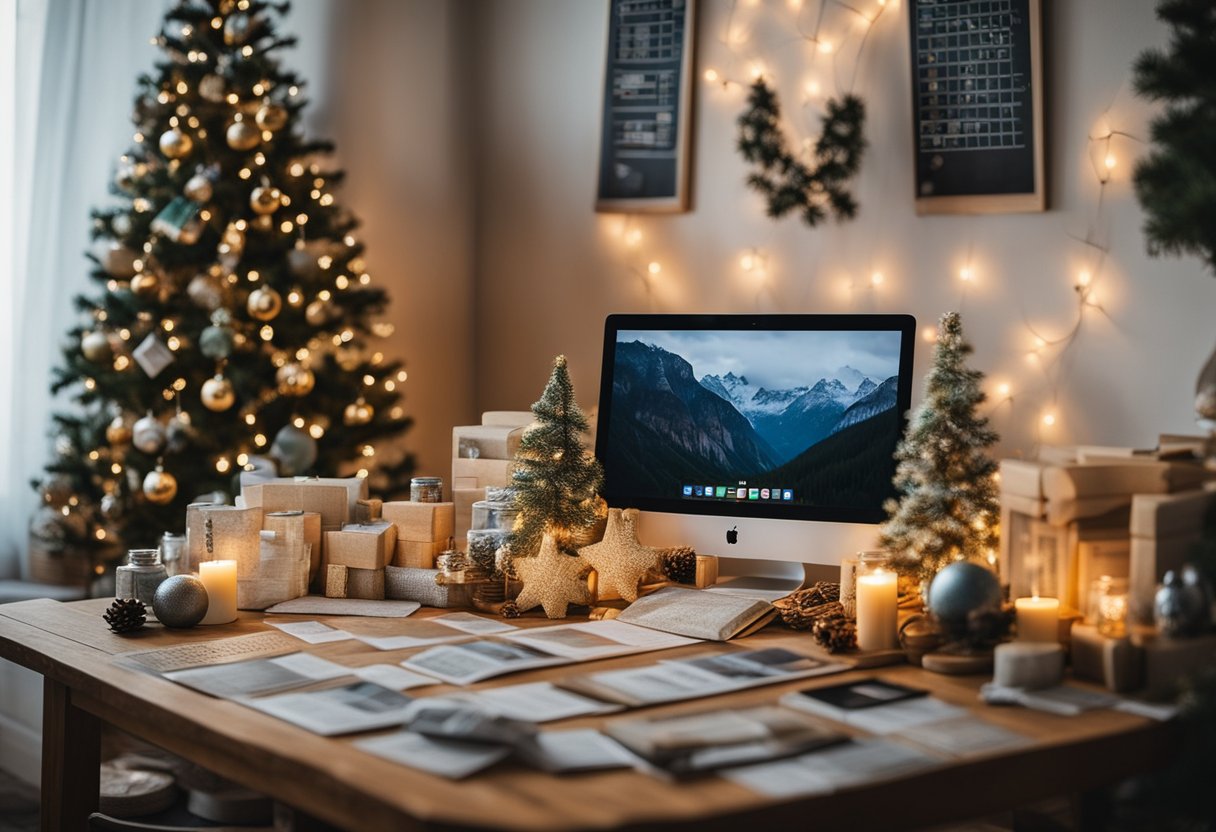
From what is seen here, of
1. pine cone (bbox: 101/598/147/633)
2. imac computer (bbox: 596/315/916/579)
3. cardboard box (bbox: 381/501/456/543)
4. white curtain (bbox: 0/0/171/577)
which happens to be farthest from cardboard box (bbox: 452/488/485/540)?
white curtain (bbox: 0/0/171/577)

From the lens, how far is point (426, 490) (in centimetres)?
233

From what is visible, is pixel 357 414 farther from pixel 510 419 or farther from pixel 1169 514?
pixel 1169 514

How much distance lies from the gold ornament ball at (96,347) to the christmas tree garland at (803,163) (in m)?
1.68

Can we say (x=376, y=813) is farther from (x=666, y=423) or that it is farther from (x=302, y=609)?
(x=666, y=423)

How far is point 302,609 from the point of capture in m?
2.14

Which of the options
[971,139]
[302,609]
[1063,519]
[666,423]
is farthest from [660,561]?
[971,139]

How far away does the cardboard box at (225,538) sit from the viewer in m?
2.18

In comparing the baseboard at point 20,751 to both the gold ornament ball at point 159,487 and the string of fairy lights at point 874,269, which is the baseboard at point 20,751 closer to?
the gold ornament ball at point 159,487

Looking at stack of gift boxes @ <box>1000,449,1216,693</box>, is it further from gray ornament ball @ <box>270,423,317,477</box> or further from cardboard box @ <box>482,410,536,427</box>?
gray ornament ball @ <box>270,423,317,477</box>

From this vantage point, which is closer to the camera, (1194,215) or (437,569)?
(1194,215)

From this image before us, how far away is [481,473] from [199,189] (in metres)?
1.28

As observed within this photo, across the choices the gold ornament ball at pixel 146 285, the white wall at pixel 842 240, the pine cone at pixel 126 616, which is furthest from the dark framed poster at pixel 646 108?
the pine cone at pixel 126 616

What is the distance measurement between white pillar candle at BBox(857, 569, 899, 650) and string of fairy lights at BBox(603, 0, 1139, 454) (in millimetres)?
777

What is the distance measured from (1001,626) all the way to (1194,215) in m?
0.61
